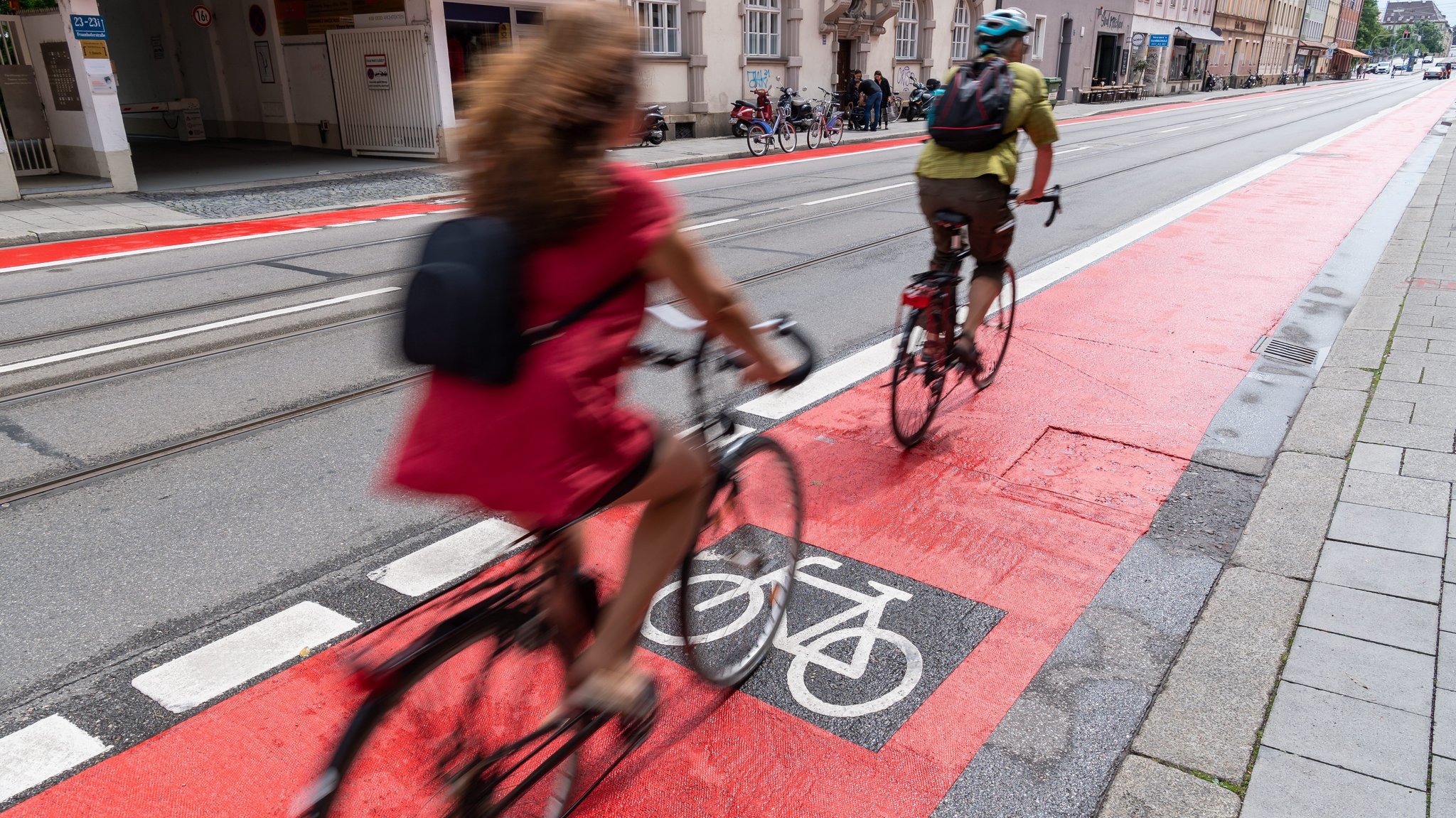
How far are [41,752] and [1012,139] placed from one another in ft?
14.5

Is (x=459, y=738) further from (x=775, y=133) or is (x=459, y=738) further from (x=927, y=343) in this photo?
(x=775, y=133)

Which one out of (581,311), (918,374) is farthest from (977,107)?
(581,311)

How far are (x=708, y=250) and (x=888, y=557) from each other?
6151mm

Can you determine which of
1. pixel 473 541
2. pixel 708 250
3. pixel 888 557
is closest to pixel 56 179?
pixel 708 250

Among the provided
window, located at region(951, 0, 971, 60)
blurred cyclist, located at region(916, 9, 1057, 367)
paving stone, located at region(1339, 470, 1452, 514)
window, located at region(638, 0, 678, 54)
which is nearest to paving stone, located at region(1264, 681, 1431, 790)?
paving stone, located at region(1339, 470, 1452, 514)

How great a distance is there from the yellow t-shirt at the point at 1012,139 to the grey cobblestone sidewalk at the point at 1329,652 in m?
1.86

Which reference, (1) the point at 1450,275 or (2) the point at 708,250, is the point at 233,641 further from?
(1) the point at 1450,275

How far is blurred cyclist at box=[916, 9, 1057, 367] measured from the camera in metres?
4.36

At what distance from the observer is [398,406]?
5254 mm

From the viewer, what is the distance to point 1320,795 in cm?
239

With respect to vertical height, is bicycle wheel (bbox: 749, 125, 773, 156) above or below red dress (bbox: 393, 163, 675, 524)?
below

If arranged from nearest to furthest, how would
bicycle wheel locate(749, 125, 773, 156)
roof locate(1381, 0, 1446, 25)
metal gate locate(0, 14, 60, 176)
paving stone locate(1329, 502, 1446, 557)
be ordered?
paving stone locate(1329, 502, 1446, 557), metal gate locate(0, 14, 60, 176), bicycle wheel locate(749, 125, 773, 156), roof locate(1381, 0, 1446, 25)

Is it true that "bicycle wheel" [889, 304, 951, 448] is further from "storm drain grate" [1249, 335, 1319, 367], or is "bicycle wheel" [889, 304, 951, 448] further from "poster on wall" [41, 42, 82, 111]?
"poster on wall" [41, 42, 82, 111]

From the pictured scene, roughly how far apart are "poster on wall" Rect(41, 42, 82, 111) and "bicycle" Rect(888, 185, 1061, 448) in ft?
47.8
